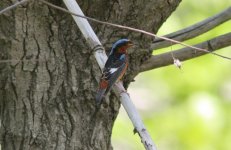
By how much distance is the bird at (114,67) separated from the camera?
3986 millimetres

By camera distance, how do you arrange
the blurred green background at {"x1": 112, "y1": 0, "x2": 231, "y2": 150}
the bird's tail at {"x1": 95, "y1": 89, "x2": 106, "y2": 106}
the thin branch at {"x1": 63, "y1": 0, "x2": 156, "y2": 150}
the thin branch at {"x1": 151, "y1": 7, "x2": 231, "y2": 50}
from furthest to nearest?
the blurred green background at {"x1": 112, "y1": 0, "x2": 231, "y2": 150} → the thin branch at {"x1": 151, "y1": 7, "x2": 231, "y2": 50} → the bird's tail at {"x1": 95, "y1": 89, "x2": 106, "y2": 106} → the thin branch at {"x1": 63, "y1": 0, "x2": 156, "y2": 150}

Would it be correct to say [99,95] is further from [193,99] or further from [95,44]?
[193,99]

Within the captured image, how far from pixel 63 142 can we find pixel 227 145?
9.02 feet

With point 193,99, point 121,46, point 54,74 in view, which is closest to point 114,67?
point 121,46

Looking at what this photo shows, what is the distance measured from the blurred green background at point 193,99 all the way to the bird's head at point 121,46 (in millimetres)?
1829

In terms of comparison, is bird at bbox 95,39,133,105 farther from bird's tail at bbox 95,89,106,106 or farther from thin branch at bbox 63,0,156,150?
thin branch at bbox 63,0,156,150

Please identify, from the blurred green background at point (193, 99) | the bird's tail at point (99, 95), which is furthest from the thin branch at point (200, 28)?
the blurred green background at point (193, 99)

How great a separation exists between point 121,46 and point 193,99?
8.35ft

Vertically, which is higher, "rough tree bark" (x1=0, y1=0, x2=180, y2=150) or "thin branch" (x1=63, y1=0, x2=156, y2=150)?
"rough tree bark" (x1=0, y1=0, x2=180, y2=150)

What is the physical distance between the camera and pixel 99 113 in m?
4.14

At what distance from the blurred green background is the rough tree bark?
6.32 ft

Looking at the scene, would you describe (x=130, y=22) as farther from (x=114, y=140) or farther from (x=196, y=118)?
(x=114, y=140)

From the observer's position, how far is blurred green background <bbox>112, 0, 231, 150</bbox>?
20.5 feet

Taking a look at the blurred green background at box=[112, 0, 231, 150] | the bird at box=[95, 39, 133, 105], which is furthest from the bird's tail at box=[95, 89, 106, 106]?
the blurred green background at box=[112, 0, 231, 150]
